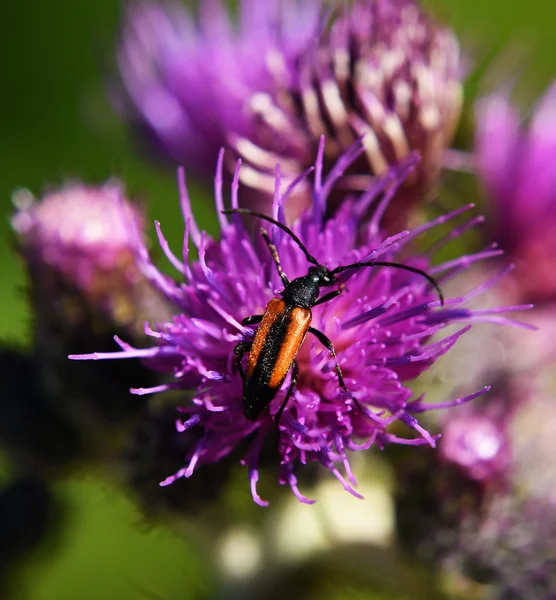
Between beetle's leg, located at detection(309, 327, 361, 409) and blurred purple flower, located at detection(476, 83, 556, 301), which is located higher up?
beetle's leg, located at detection(309, 327, 361, 409)

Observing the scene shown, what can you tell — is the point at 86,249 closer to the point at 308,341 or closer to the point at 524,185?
the point at 308,341

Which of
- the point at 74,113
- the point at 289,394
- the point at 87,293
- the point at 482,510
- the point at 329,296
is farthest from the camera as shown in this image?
the point at 74,113

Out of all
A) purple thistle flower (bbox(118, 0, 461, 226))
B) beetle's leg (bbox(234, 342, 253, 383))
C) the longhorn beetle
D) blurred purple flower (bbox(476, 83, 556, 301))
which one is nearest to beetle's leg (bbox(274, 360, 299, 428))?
the longhorn beetle

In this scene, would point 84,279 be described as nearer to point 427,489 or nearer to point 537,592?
point 427,489

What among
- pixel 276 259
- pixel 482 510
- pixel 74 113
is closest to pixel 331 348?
pixel 276 259

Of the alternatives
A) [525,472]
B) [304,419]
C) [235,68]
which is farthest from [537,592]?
[235,68]

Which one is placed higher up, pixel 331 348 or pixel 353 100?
pixel 353 100

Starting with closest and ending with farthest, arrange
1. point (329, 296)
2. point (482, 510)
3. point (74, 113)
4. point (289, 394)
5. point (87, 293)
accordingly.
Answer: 1. point (289, 394)
2. point (329, 296)
3. point (482, 510)
4. point (87, 293)
5. point (74, 113)

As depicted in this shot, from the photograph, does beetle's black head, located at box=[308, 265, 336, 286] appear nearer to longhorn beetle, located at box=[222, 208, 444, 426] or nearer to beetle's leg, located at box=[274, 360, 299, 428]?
longhorn beetle, located at box=[222, 208, 444, 426]
